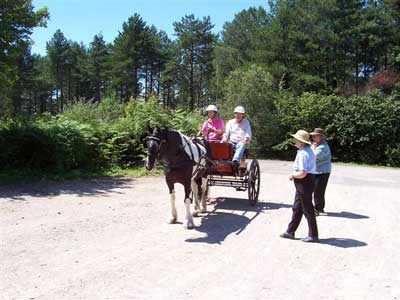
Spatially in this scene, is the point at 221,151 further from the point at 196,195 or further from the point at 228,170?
the point at 196,195

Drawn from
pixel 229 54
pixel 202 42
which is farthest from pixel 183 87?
pixel 229 54

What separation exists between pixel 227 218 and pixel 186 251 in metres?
2.64

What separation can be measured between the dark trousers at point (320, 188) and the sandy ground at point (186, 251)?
35 cm

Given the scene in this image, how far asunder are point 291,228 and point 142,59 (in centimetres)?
5593

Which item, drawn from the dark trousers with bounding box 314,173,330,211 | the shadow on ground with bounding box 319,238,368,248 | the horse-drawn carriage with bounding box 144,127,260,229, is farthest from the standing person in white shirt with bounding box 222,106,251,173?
the shadow on ground with bounding box 319,238,368,248

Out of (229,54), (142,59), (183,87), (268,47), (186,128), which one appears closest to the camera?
(186,128)

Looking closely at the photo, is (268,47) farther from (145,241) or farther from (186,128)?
(145,241)

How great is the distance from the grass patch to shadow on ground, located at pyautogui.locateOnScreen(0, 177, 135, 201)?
416mm

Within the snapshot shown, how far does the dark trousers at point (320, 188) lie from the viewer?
1016 centimetres

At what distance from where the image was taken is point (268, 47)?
47031 millimetres

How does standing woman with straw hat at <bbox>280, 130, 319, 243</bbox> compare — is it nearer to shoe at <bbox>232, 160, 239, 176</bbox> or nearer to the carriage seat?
shoe at <bbox>232, 160, 239, 176</bbox>

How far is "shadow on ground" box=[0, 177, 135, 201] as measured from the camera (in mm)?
12102

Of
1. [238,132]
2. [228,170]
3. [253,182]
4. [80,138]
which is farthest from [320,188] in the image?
[80,138]

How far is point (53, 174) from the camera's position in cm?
1488
